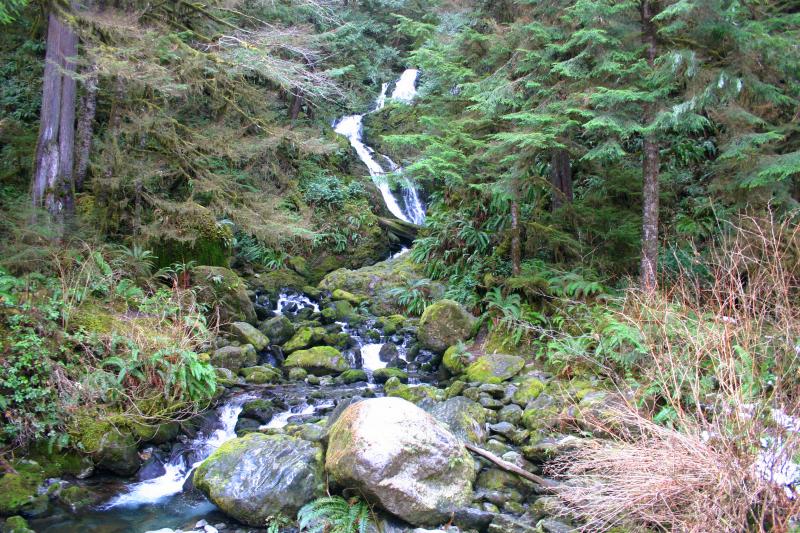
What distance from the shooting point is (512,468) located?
18.9ft

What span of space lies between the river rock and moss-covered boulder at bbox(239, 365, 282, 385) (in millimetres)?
2645

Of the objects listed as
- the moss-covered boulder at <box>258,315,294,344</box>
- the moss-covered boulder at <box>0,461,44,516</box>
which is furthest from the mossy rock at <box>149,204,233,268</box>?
the moss-covered boulder at <box>0,461,44,516</box>

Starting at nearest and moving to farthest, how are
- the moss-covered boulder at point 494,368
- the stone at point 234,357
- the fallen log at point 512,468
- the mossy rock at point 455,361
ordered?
1. the fallen log at point 512,468
2. the moss-covered boulder at point 494,368
3. the stone at point 234,357
4. the mossy rock at point 455,361

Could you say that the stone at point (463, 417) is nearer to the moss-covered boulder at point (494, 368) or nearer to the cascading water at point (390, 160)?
the moss-covered boulder at point (494, 368)

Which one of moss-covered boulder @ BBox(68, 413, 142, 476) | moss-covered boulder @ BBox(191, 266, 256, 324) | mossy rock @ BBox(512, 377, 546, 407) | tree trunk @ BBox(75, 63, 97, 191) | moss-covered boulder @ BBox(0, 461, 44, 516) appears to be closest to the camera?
moss-covered boulder @ BBox(0, 461, 44, 516)

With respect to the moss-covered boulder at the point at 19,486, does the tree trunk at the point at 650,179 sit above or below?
above

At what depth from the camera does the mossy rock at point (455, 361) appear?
368 inches

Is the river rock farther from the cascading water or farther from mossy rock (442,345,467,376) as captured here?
the cascading water

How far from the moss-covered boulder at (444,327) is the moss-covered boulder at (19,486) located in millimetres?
6538

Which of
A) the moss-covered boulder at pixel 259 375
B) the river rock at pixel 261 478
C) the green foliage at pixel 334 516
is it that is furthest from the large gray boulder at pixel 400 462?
the moss-covered boulder at pixel 259 375

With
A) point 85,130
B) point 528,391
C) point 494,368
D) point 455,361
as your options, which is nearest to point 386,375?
point 455,361

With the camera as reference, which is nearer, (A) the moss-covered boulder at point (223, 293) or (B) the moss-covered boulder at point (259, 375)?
(B) the moss-covered boulder at point (259, 375)

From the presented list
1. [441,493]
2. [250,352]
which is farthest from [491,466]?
[250,352]

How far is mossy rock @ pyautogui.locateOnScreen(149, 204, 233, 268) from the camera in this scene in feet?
34.8
